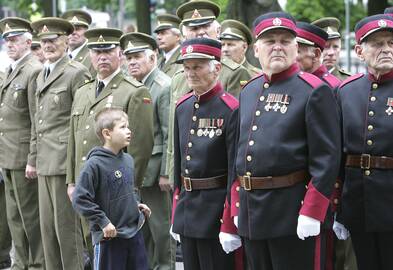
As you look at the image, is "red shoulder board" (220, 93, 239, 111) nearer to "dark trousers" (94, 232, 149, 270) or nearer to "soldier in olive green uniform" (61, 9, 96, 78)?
"dark trousers" (94, 232, 149, 270)

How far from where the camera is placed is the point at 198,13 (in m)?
8.60

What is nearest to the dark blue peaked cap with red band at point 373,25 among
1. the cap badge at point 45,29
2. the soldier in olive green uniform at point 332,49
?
the soldier in olive green uniform at point 332,49

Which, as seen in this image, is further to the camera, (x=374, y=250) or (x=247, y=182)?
(x=374, y=250)

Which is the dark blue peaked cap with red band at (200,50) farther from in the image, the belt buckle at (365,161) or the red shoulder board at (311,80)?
the belt buckle at (365,161)

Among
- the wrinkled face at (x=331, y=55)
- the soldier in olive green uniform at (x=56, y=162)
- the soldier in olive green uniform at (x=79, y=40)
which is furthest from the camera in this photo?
the soldier in olive green uniform at (x=79, y=40)

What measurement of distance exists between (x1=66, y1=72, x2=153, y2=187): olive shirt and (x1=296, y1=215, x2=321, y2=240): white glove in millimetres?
2565

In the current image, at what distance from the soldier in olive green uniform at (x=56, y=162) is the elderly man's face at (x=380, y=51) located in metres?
3.15

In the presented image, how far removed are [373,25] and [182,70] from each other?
107 inches

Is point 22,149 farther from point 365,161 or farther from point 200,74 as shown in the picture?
point 365,161

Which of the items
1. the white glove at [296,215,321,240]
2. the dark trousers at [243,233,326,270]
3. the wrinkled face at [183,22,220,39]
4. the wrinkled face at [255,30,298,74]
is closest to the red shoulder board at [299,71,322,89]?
the wrinkled face at [255,30,298,74]

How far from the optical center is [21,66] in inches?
349

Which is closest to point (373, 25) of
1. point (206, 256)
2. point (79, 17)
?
point (206, 256)

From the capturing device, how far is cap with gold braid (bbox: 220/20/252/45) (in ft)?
29.9

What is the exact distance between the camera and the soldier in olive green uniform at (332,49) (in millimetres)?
8320
